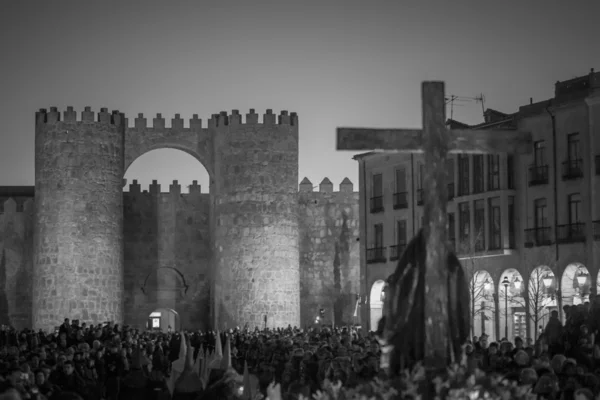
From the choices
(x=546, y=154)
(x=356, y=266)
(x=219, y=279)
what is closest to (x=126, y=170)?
(x=219, y=279)

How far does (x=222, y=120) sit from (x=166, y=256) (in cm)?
630

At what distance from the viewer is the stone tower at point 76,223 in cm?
5050

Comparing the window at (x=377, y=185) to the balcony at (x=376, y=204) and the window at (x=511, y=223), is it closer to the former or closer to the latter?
the balcony at (x=376, y=204)

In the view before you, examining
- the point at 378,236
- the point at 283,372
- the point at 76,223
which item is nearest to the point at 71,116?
the point at 76,223

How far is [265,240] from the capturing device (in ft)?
168

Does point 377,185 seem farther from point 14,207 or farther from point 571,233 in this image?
point 14,207

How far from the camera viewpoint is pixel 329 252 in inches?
2217

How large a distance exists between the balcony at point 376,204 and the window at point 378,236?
588 mm

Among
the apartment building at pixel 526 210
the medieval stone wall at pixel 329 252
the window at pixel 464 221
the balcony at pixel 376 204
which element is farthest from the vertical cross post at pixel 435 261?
the medieval stone wall at pixel 329 252

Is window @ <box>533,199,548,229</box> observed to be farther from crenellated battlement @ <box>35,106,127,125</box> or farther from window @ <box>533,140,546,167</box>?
crenellated battlement @ <box>35,106,127,125</box>

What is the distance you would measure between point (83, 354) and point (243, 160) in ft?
106

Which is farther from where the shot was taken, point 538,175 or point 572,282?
point 538,175

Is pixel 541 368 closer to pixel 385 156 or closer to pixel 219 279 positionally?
pixel 385 156

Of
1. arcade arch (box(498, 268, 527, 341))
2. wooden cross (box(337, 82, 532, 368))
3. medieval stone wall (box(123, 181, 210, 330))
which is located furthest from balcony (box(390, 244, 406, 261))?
wooden cross (box(337, 82, 532, 368))
